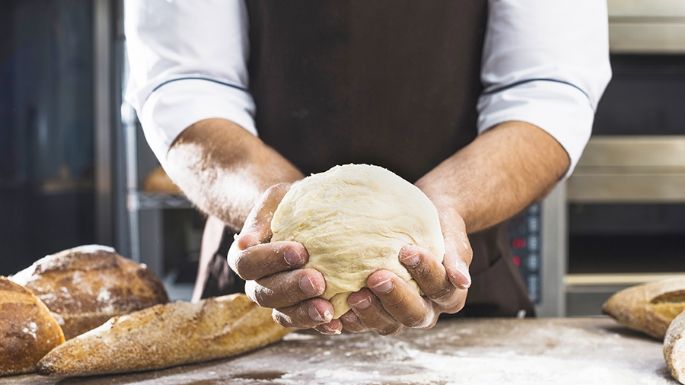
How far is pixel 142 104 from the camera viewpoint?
5.02 ft

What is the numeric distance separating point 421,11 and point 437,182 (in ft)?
1.43

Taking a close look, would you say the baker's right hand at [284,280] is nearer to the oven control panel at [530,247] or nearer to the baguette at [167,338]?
the baguette at [167,338]

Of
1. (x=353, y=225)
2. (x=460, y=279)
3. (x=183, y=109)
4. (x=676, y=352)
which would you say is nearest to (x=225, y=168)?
(x=183, y=109)

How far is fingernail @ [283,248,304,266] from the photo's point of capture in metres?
0.90

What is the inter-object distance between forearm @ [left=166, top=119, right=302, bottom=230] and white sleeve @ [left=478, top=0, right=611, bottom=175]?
428 mm

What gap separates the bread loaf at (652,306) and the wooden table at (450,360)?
28 mm

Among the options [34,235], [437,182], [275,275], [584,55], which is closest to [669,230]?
[584,55]

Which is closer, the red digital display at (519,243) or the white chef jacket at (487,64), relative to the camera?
the white chef jacket at (487,64)

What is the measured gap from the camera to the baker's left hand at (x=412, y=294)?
90cm

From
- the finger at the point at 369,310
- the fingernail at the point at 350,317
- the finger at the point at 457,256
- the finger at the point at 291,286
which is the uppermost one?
the finger at the point at 457,256

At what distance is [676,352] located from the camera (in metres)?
1.09

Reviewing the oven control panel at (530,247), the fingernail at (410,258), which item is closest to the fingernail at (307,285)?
the fingernail at (410,258)

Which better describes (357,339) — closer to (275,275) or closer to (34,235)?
(275,275)

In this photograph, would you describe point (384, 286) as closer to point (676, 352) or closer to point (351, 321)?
point (351, 321)
